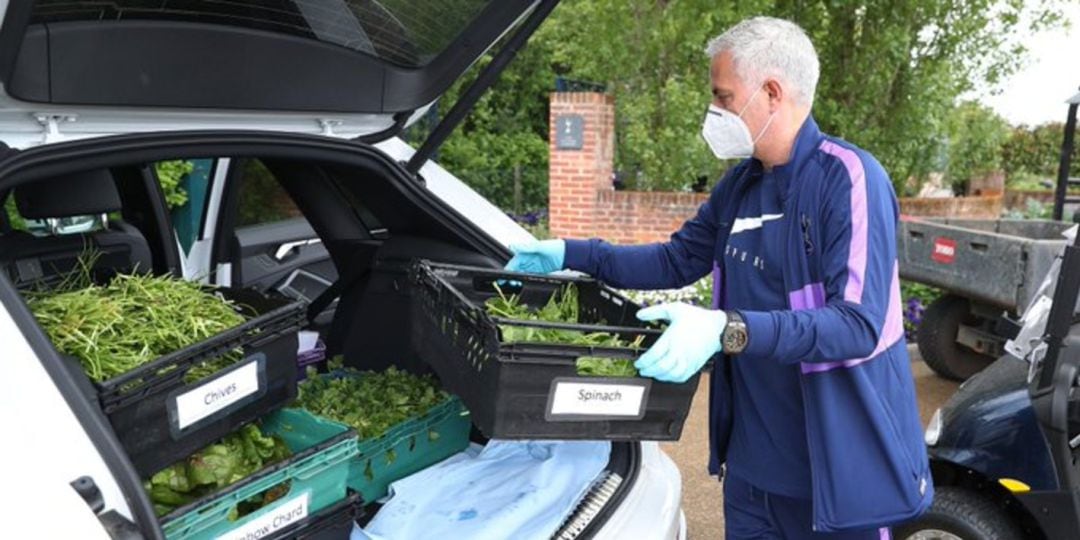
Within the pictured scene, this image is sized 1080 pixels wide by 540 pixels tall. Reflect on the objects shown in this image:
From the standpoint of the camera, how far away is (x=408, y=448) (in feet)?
8.95

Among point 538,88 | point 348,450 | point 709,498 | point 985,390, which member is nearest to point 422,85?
point 348,450

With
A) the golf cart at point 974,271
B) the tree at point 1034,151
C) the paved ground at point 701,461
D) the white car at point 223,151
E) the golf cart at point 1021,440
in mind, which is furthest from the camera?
the tree at point 1034,151

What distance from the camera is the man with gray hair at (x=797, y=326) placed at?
84.5 inches

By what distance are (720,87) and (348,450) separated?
1.26m

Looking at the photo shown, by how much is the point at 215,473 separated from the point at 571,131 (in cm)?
723

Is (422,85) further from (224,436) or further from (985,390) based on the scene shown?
(985,390)

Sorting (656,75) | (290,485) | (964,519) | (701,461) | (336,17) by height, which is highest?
(656,75)

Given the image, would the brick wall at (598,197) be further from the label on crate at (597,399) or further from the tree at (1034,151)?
the tree at (1034,151)

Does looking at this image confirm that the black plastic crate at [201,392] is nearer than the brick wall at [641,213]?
Yes

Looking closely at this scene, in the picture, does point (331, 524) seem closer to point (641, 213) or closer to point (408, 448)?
point (408, 448)

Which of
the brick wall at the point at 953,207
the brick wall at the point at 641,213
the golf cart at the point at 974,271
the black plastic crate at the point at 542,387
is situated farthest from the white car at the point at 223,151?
the brick wall at the point at 953,207

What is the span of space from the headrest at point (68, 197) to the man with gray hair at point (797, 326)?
1.56 meters

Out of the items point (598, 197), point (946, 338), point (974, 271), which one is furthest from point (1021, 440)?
point (598, 197)

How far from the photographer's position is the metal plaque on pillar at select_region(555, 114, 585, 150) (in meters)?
9.05
